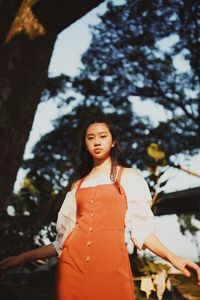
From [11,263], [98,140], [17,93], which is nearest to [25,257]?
[11,263]

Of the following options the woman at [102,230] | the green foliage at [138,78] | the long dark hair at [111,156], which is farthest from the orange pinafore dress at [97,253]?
the green foliage at [138,78]

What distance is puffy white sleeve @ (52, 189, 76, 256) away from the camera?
1.82m

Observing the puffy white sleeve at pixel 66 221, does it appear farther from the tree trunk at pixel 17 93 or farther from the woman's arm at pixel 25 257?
the tree trunk at pixel 17 93

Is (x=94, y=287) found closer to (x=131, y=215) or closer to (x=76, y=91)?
(x=131, y=215)

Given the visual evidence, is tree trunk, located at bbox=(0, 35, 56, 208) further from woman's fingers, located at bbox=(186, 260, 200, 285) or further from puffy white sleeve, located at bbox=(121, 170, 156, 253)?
woman's fingers, located at bbox=(186, 260, 200, 285)

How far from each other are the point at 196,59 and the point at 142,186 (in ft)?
33.4

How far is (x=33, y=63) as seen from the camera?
11.7 ft

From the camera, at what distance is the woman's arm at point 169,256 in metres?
1.32

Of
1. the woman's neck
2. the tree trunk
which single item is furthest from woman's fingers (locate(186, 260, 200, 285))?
the tree trunk

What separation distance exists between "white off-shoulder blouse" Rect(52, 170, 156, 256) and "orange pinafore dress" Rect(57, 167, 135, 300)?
38 mm

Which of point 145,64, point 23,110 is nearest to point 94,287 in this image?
point 23,110

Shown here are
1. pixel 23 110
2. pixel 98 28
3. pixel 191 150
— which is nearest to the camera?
pixel 23 110

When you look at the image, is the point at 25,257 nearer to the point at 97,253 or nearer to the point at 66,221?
the point at 66,221

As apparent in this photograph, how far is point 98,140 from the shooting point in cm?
193
